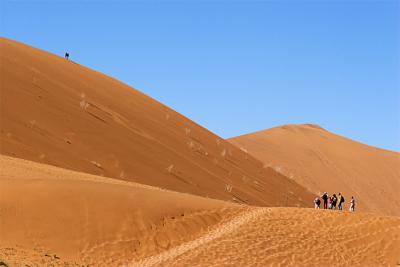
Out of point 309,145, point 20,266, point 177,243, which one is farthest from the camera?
point 309,145

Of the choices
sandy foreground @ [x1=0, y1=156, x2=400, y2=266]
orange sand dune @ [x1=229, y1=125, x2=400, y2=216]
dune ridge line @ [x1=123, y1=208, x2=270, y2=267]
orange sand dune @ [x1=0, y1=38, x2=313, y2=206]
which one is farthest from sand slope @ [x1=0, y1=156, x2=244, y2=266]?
orange sand dune @ [x1=229, y1=125, x2=400, y2=216]

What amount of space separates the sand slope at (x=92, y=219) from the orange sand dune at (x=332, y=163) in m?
31.9

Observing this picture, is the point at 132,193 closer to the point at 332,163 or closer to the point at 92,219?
the point at 92,219

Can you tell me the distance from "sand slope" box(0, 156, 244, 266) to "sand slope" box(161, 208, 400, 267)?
1051mm

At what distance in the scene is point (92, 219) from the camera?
731 inches

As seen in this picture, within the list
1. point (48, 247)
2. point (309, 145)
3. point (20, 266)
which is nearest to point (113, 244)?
point (48, 247)

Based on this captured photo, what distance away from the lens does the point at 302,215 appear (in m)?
21.7

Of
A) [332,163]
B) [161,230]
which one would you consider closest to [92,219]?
[161,230]

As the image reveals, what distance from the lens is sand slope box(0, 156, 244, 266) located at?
17.2 m

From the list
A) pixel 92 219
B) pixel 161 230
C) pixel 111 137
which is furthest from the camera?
pixel 111 137

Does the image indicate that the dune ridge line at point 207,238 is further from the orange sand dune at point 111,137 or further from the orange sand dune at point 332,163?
the orange sand dune at point 332,163

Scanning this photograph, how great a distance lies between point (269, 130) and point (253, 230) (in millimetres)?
51971

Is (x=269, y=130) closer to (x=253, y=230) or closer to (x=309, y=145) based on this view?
(x=309, y=145)

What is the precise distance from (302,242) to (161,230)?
13.1 feet
